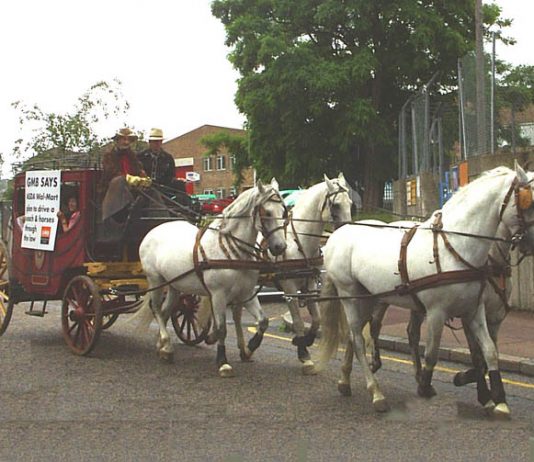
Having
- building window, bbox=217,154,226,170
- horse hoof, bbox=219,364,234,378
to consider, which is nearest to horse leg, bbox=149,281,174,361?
horse hoof, bbox=219,364,234,378

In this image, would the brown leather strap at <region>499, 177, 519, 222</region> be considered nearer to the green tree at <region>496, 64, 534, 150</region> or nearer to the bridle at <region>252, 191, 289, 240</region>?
the bridle at <region>252, 191, 289, 240</region>

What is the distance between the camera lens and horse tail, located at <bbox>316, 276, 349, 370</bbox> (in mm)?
7953

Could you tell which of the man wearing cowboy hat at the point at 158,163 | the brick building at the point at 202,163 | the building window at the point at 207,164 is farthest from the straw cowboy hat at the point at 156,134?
the building window at the point at 207,164

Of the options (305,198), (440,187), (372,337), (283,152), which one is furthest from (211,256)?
(283,152)

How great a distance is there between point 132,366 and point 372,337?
2.88m

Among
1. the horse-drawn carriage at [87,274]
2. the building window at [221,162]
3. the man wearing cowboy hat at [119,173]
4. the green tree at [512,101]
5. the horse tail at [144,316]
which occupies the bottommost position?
the horse tail at [144,316]

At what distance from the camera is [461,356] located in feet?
30.5

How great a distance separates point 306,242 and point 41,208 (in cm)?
380

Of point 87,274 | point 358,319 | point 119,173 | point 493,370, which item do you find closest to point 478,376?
point 493,370

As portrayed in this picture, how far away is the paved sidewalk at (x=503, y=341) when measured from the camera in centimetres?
878

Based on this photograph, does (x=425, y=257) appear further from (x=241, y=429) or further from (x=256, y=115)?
(x=256, y=115)

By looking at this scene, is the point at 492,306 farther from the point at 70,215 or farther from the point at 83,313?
the point at 70,215

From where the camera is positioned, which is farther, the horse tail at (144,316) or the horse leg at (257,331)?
the horse tail at (144,316)

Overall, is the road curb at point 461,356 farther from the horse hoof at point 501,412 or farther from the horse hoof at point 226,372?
the horse hoof at point 226,372
